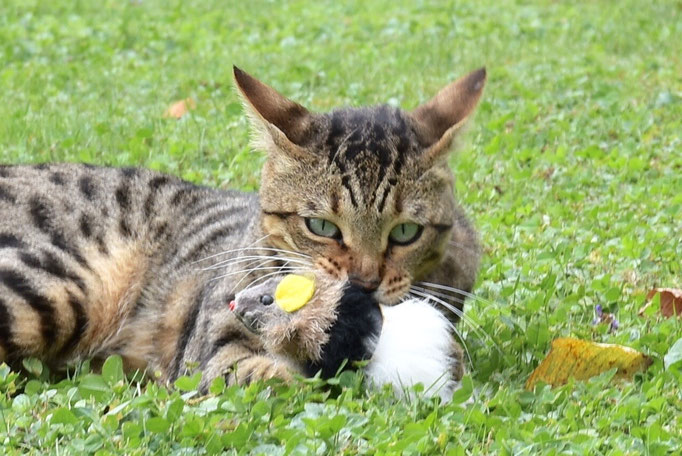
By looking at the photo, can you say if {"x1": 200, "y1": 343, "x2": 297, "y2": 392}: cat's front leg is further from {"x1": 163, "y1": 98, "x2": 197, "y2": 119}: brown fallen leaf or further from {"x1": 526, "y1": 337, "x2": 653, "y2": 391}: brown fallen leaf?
{"x1": 163, "y1": 98, "x2": 197, "y2": 119}: brown fallen leaf

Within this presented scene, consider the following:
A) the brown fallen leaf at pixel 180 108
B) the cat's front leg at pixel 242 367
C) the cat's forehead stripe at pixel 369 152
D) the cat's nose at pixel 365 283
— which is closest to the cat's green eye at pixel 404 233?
the cat's forehead stripe at pixel 369 152

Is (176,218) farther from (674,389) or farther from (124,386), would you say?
(674,389)

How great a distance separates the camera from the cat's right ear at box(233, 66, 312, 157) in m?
4.62

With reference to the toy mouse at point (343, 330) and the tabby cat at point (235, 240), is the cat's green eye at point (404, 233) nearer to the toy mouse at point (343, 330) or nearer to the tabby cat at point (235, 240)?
the tabby cat at point (235, 240)

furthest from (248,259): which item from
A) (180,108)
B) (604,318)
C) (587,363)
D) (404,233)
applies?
(180,108)

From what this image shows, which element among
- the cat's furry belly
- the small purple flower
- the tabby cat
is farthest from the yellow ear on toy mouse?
the small purple flower

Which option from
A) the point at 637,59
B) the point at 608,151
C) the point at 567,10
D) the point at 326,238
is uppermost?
the point at 567,10

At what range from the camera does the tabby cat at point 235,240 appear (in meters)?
4.50

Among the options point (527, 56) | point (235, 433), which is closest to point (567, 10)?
point (527, 56)

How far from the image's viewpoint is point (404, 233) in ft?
15.0

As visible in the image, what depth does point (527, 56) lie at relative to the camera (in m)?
10.6

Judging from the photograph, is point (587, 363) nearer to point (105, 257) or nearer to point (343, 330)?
point (343, 330)

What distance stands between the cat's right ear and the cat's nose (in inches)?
22.5

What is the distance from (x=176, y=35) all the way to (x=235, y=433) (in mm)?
8401
